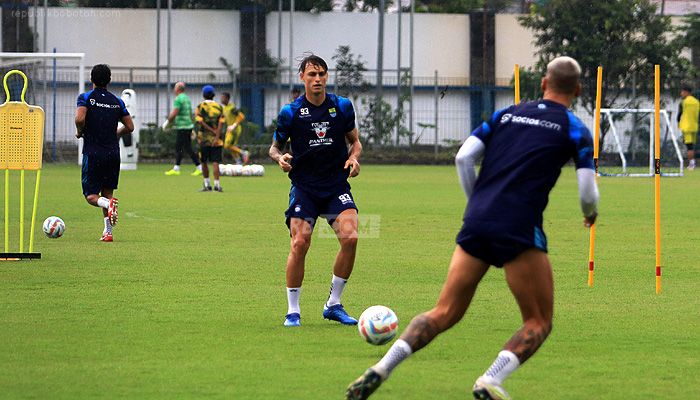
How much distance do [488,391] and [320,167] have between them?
394 cm

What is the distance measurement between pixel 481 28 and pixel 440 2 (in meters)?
6.26

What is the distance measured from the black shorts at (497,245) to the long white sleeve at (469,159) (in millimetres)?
284

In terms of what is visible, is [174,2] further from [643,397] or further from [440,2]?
[643,397]

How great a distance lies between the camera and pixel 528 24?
4488cm

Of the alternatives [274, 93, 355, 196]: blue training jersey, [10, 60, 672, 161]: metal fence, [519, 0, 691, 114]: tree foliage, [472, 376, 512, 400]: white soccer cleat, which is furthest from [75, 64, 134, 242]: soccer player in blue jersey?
[519, 0, 691, 114]: tree foliage

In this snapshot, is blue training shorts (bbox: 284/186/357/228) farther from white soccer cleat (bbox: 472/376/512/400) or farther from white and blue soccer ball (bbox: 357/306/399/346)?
white soccer cleat (bbox: 472/376/512/400)

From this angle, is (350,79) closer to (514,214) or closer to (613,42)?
(613,42)

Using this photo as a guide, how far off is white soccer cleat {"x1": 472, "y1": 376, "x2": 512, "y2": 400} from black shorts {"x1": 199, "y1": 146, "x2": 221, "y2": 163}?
21.1m

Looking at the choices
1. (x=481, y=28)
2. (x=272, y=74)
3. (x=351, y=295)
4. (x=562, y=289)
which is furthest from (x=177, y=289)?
(x=481, y=28)

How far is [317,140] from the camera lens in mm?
10250

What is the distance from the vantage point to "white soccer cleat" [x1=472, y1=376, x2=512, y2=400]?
6.67 m

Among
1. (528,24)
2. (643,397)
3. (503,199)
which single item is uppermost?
(528,24)

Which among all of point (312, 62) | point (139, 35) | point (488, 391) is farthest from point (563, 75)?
point (139, 35)

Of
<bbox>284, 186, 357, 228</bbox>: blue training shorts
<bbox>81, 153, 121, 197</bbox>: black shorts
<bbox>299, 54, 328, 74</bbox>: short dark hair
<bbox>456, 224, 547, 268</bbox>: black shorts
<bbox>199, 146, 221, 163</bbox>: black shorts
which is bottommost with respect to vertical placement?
<bbox>456, 224, 547, 268</bbox>: black shorts
